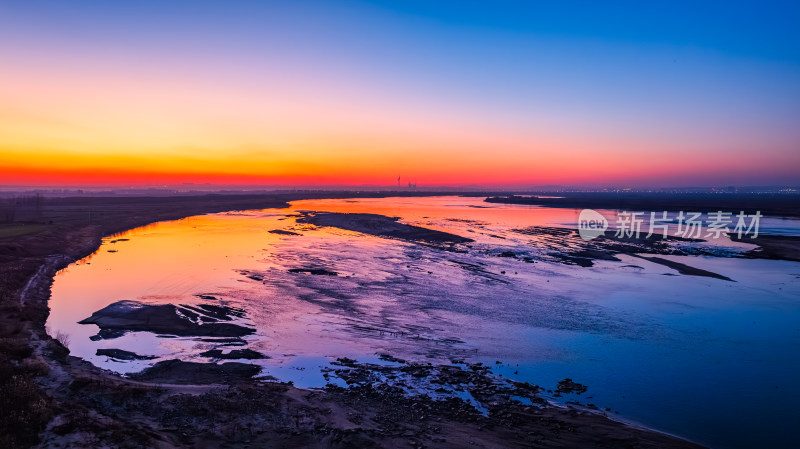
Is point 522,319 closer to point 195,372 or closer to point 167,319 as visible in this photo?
point 195,372

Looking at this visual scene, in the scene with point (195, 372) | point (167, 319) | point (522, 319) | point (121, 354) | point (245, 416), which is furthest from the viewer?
point (522, 319)

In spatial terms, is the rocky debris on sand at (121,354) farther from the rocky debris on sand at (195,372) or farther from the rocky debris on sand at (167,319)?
the rocky debris on sand at (167,319)

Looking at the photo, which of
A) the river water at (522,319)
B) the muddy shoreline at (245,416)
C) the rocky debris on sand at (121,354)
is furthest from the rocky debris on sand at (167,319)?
the muddy shoreline at (245,416)

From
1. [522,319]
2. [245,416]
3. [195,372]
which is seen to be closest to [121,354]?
[195,372]

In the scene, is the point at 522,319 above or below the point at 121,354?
above

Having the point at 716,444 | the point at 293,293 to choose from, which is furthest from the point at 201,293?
the point at 716,444

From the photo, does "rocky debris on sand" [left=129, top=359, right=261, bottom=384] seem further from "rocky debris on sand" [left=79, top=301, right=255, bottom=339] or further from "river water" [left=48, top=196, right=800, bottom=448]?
"rocky debris on sand" [left=79, top=301, right=255, bottom=339]

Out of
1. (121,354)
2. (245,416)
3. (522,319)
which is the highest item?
(245,416)

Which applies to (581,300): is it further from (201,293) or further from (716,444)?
(201,293)
